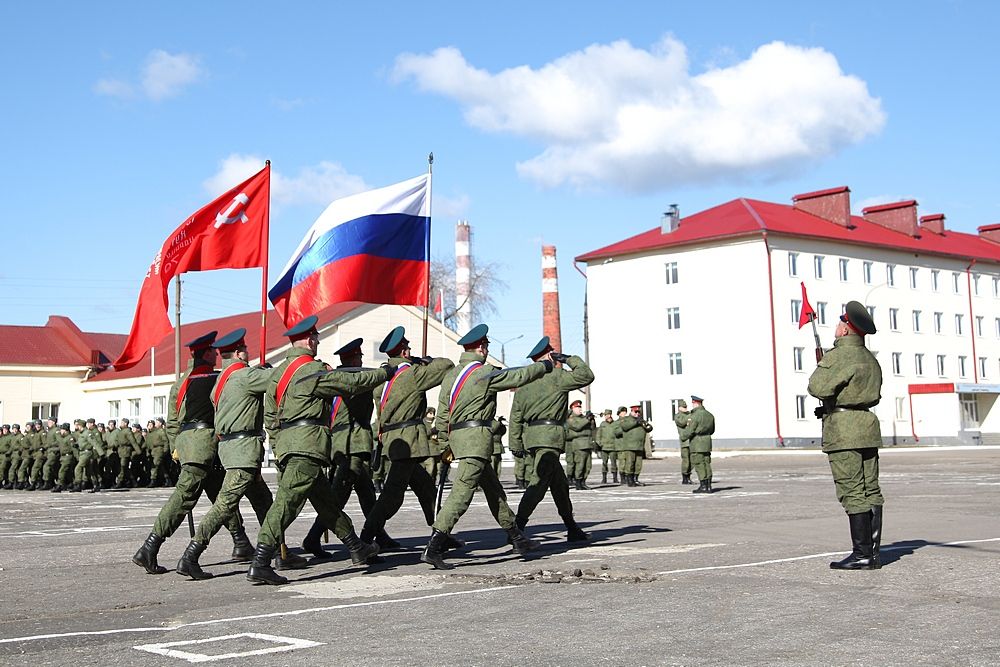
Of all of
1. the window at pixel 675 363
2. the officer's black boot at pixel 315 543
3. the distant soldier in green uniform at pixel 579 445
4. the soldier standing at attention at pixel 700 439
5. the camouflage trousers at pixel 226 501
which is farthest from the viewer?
the window at pixel 675 363

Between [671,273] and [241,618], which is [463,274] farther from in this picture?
[241,618]

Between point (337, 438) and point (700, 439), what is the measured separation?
1257cm

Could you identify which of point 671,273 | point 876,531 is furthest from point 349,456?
point 671,273

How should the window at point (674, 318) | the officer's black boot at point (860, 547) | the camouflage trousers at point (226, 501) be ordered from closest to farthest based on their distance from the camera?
the officer's black boot at point (860, 547)
the camouflage trousers at point (226, 501)
the window at point (674, 318)

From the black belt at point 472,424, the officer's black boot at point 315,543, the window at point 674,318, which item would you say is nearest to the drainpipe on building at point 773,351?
the window at point 674,318

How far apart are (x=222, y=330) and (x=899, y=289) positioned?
37.0 meters

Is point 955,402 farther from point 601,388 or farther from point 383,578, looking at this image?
point 383,578

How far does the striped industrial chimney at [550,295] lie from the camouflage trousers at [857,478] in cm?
6210

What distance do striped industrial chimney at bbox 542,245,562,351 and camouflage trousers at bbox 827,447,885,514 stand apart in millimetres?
62098

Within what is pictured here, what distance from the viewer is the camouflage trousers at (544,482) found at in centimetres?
1190

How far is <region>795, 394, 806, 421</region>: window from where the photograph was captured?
59875mm

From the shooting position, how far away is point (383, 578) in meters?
A: 9.66

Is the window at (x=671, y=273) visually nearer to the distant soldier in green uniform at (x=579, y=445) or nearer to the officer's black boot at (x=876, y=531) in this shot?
the distant soldier in green uniform at (x=579, y=445)

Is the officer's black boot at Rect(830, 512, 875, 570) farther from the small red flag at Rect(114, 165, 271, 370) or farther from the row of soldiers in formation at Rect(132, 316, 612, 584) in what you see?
the small red flag at Rect(114, 165, 271, 370)
